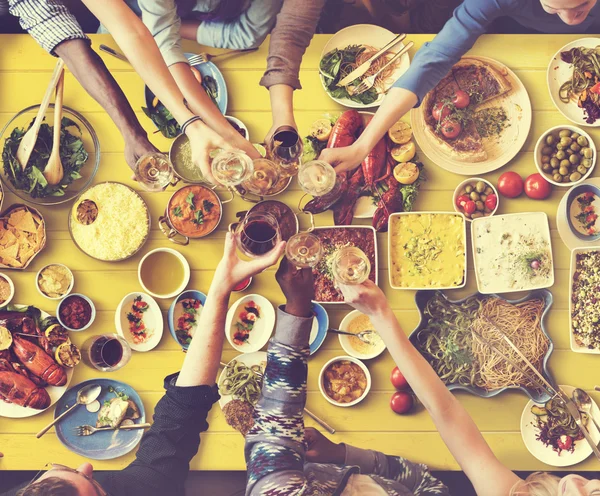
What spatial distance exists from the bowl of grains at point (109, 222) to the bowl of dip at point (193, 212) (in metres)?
0.11

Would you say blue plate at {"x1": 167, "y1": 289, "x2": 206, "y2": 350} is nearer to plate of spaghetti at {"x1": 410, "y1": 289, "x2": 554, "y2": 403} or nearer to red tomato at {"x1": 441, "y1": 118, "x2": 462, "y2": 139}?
plate of spaghetti at {"x1": 410, "y1": 289, "x2": 554, "y2": 403}

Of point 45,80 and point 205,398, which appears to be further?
point 45,80

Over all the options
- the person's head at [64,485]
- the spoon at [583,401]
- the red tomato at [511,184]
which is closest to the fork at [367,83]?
the red tomato at [511,184]

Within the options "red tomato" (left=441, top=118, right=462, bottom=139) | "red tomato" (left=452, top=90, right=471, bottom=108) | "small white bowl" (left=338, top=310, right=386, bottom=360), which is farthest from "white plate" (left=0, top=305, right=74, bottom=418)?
"red tomato" (left=452, top=90, right=471, bottom=108)

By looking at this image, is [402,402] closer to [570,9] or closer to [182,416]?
[182,416]

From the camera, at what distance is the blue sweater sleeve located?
1959 mm

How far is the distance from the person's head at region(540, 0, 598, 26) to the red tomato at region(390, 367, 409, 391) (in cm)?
151

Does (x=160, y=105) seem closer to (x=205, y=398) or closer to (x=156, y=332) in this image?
(x=156, y=332)

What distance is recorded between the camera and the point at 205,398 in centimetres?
176

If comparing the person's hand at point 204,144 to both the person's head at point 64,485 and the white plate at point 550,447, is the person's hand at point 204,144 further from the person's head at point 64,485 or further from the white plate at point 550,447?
the white plate at point 550,447

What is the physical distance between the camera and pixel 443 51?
1971 millimetres

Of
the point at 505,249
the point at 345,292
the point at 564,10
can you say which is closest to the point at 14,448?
the point at 345,292

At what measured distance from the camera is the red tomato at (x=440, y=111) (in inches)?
80.3

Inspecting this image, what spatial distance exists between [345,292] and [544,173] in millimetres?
954
